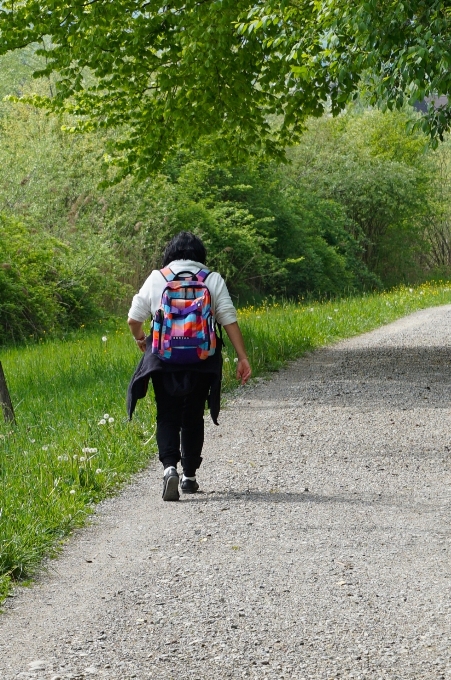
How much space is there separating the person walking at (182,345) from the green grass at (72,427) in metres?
0.68

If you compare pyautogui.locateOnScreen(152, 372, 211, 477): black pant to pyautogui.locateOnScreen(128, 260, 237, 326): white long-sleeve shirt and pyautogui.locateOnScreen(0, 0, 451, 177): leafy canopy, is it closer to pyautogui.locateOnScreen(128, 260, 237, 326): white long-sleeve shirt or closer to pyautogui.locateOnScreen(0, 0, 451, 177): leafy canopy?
pyautogui.locateOnScreen(128, 260, 237, 326): white long-sleeve shirt

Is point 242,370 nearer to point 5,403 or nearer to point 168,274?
point 168,274

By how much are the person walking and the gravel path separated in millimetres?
414

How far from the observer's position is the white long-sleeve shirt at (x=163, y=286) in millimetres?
6500

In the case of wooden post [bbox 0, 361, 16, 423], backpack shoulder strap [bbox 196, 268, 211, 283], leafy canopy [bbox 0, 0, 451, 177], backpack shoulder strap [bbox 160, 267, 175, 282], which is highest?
leafy canopy [bbox 0, 0, 451, 177]

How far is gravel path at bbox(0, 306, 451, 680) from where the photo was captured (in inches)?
157

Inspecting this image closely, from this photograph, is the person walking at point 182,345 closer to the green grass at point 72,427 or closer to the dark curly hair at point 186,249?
the dark curly hair at point 186,249

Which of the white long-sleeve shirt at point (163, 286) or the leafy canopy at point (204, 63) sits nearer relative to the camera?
the white long-sleeve shirt at point (163, 286)

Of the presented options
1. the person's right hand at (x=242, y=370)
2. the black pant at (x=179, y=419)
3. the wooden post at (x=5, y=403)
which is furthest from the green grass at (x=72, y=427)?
the person's right hand at (x=242, y=370)

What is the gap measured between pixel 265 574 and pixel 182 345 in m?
1.85

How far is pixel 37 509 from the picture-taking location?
6121 mm

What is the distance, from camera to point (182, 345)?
252 inches

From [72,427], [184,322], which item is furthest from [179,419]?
[72,427]

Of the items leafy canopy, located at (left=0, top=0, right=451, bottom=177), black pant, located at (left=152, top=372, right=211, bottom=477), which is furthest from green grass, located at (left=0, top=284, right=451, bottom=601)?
leafy canopy, located at (left=0, top=0, right=451, bottom=177)
